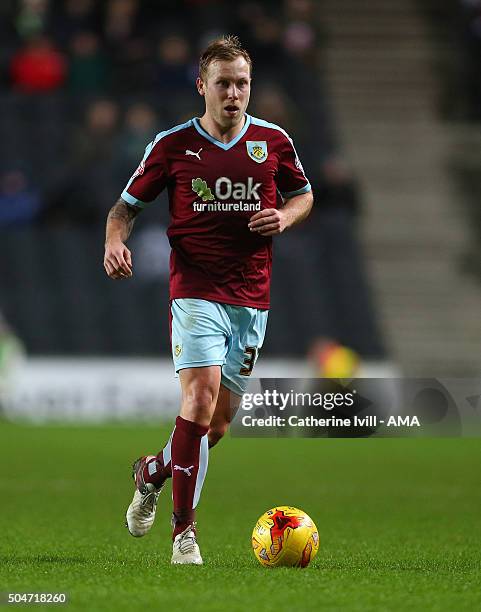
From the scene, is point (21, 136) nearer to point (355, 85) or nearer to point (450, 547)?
point (355, 85)

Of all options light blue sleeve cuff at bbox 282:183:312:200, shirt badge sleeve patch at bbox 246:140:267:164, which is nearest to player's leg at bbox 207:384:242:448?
light blue sleeve cuff at bbox 282:183:312:200

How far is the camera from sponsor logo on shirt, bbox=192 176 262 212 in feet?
20.6

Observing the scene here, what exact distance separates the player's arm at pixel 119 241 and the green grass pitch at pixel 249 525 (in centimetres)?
122

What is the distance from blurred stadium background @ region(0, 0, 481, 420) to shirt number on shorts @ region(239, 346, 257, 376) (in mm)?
10179

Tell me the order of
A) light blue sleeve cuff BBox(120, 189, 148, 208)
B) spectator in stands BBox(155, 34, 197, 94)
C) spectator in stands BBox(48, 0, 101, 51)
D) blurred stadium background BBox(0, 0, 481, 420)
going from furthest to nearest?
spectator in stands BBox(48, 0, 101, 51) < spectator in stands BBox(155, 34, 197, 94) < blurred stadium background BBox(0, 0, 481, 420) < light blue sleeve cuff BBox(120, 189, 148, 208)

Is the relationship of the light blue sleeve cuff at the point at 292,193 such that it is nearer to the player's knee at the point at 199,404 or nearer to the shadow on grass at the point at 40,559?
the player's knee at the point at 199,404

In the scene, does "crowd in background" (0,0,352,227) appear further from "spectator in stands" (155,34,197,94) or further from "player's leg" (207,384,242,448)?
"player's leg" (207,384,242,448)

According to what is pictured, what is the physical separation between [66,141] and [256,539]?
14.3 metres

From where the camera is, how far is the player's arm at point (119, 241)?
20.0 feet

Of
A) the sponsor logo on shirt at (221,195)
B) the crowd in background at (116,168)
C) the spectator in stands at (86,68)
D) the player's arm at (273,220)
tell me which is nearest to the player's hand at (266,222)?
the player's arm at (273,220)

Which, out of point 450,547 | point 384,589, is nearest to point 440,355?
point 450,547

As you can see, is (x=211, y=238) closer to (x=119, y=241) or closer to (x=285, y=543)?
(x=119, y=241)

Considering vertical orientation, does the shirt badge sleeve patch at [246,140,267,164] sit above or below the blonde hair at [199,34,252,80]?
below

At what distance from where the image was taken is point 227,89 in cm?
619
